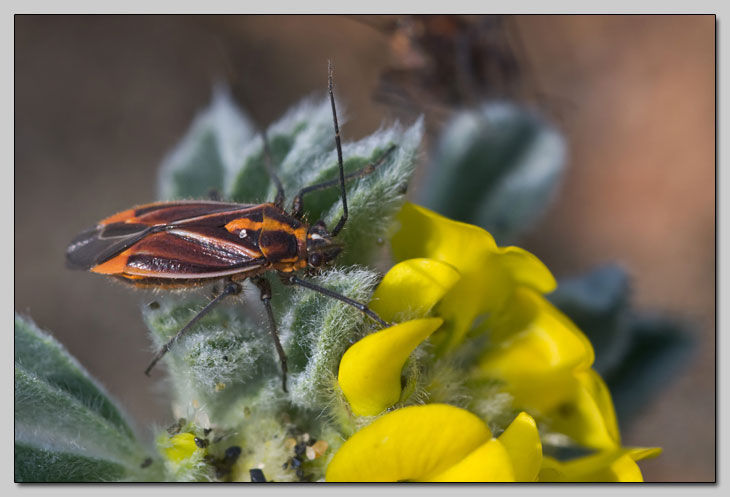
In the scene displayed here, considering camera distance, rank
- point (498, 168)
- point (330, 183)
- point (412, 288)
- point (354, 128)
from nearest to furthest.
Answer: point (412, 288) < point (330, 183) < point (498, 168) < point (354, 128)

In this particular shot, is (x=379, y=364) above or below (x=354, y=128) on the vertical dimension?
below

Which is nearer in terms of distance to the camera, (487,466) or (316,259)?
(487,466)

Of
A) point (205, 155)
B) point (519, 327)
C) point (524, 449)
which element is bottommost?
point (524, 449)

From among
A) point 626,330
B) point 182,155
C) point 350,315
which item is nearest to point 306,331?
point 350,315

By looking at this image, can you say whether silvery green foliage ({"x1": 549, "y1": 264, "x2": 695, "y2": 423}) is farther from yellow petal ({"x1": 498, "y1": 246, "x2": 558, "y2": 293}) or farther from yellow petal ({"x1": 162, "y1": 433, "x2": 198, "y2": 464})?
yellow petal ({"x1": 162, "y1": 433, "x2": 198, "y2": 464})

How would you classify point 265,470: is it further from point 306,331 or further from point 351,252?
point 351,252

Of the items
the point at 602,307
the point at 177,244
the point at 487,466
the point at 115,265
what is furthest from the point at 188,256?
the point at 602,307

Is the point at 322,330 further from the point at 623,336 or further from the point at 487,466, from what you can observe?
the point at 623,336

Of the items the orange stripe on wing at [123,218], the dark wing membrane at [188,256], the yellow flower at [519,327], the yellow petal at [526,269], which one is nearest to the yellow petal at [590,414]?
the yellow flower at [519,327]

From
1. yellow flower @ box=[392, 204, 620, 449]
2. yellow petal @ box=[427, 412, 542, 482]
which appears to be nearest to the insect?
yellow flower @ box=[392, 204, 620, 449]
